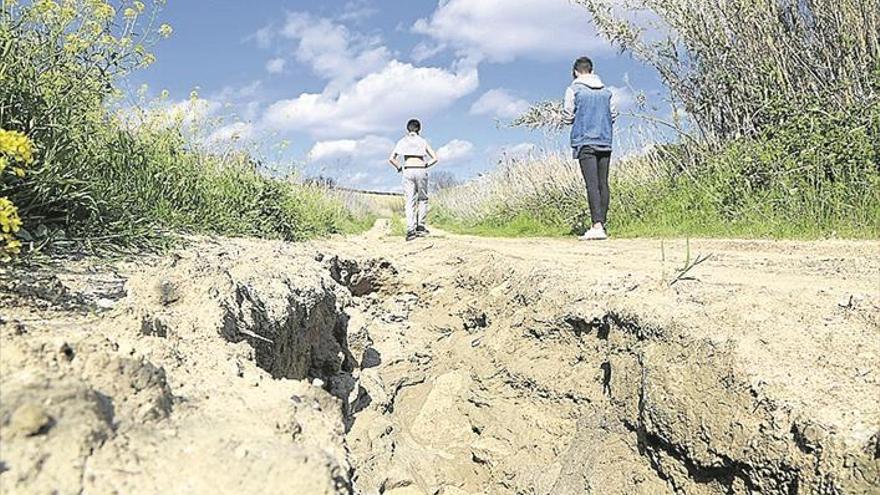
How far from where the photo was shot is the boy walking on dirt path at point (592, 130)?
7.20m

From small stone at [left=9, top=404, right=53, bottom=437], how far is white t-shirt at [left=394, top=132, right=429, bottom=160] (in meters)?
8.76

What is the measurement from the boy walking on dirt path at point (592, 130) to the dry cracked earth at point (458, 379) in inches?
89.4

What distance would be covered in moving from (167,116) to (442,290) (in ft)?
9.36

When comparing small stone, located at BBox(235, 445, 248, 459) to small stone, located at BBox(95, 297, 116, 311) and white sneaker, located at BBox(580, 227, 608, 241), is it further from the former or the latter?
white sneaker, located at BBox(580, 227, 608, 241)

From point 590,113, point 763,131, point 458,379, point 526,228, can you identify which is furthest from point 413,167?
point 458,379

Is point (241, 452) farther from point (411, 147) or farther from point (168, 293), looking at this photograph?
point (411, 147)

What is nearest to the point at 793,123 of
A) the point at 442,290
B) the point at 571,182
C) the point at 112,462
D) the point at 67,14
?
the point at 442,290

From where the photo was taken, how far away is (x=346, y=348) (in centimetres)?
411

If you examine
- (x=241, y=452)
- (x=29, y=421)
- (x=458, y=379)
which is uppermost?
(x=29, y=421)

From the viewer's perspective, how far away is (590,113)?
23.7 feet

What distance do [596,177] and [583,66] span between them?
117 centimetres

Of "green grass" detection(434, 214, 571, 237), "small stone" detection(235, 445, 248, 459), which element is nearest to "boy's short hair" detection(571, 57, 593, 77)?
"green grass" detection(434, 214, 571, 237)

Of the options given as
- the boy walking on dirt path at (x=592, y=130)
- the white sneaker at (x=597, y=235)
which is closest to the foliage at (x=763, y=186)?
the white sneaker at (x=597, y=235)

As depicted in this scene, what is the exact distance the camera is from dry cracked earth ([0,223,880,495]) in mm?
1393
